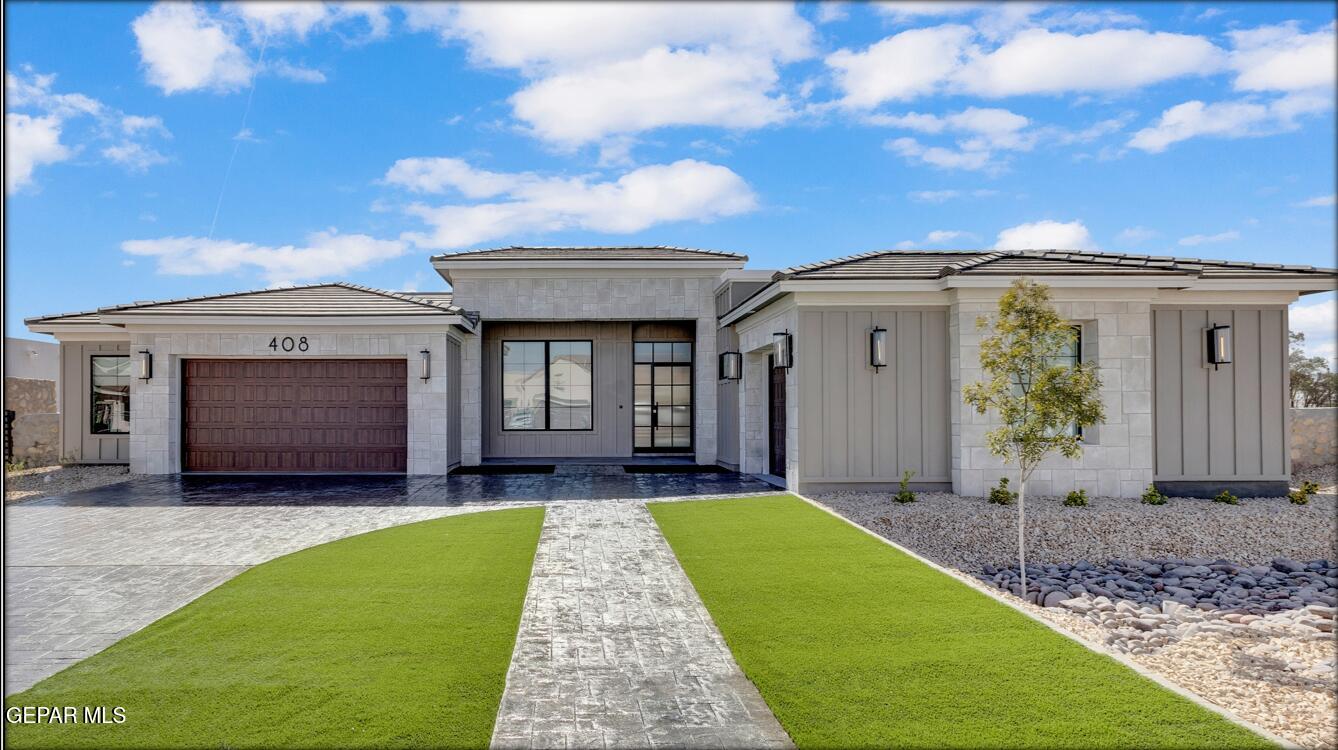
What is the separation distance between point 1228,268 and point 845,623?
1051cm

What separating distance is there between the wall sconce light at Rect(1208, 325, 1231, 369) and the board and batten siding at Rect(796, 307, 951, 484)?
4122 millimetres

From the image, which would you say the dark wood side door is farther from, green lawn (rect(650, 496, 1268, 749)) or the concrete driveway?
green lawn (rect(650, 496, 1268, 749))

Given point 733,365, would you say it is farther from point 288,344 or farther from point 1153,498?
point 288,344

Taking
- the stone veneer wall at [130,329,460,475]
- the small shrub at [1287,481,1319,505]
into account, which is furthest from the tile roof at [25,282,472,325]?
the small shrub at [1287,481,1319,505]

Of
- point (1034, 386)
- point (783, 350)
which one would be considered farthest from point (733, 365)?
point (1034, 386)

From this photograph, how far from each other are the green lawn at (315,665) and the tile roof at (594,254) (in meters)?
10.3

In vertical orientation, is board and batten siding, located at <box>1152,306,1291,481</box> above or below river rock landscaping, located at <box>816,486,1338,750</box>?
above

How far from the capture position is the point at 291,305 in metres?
14.5

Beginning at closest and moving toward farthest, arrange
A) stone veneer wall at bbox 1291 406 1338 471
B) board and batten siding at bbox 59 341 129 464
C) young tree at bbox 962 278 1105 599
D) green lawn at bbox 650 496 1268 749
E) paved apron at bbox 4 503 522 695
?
green lawn at bbox 650 496 1268 749 < paved apron at bbox 4 503 522 695 < young tree at bbox 962 278 1105 599 < stone veneer wall at bbox 1291 406 1338 471 < board and batten siding at bbox 59 341 129 464

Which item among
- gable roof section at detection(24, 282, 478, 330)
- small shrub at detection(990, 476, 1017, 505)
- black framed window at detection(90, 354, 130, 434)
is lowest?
small shrub at detection(990, 476, 1017, 505)

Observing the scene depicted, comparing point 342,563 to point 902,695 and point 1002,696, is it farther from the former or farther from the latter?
point 1002,696

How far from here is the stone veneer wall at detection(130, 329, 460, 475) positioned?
14.3 meters

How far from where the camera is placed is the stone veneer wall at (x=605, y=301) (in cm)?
1675

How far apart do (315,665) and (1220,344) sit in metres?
12.6
